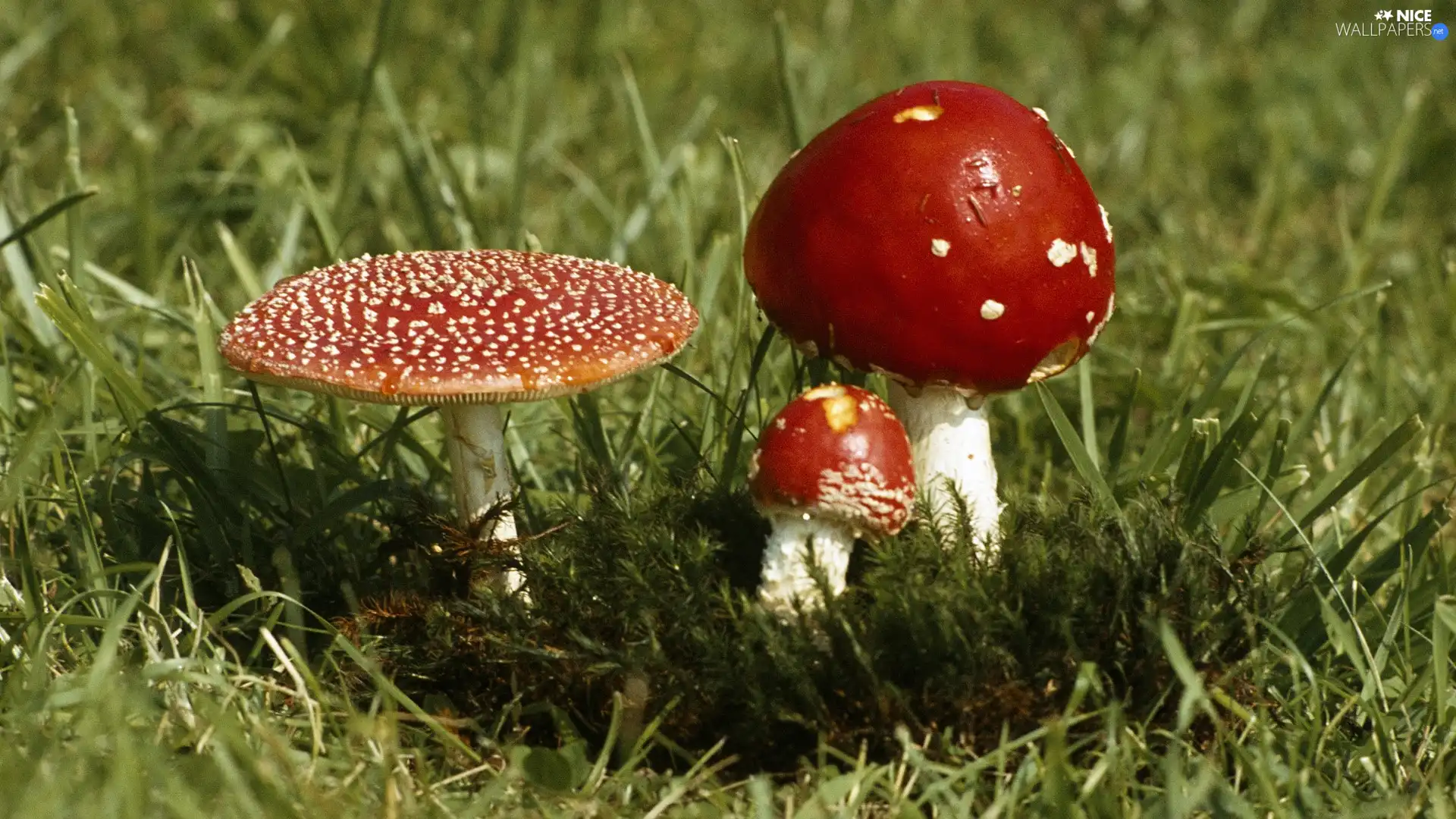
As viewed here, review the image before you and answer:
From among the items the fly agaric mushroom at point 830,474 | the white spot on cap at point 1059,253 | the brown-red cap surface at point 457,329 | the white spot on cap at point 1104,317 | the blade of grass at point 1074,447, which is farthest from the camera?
the blade of grass at point 1074,447

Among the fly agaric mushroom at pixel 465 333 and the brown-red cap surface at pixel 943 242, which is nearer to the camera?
the fly agaric mushroom at pixel 465 333

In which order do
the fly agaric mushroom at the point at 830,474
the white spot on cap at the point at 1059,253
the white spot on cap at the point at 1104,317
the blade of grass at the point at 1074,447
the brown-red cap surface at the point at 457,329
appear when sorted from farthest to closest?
the blade of grass at the point at 1074,447
the white spot on cap at the point at 1104,317
the white spot on cap at the point at 1059,253
the fly agaric mushroom at the point at 830,474
the brown-red cap surface at the point at 457,329

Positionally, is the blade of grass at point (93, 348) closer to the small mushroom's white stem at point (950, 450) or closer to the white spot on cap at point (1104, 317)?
the small mushroom's white stem at point (950, 450)

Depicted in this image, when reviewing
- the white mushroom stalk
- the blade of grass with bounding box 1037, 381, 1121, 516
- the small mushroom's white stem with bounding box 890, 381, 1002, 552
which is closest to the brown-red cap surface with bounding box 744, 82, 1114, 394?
the small mushroom's white stem with bounding box 890, 381, 1002, 552

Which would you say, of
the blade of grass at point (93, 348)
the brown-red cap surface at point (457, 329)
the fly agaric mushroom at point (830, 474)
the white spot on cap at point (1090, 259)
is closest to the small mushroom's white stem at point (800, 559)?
the fly agaric mushroom at point (830, 474)

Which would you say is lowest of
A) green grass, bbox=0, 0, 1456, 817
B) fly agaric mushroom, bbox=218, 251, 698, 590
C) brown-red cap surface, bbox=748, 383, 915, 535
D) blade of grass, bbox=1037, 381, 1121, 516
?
green grass, bbox=0, 0, 1456, 817

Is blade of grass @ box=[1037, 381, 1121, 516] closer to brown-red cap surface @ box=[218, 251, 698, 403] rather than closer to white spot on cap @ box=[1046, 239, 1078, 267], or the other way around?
white spot on cap @ box=[1046, 239, 1078, 267]

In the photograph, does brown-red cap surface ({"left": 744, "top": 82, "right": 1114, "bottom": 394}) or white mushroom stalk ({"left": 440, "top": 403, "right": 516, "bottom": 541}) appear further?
white mushroom stalk ({"left": 440, "top": 403, "right": 516, "bottom": 541})

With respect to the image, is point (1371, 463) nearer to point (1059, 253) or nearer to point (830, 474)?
point (1059, 253)
